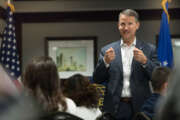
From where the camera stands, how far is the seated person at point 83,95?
2.02 meters

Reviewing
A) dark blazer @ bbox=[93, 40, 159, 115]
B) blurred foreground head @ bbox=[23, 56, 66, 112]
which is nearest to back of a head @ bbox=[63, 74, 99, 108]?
dark blazer @ bbox=[93, 40, 159, 115]

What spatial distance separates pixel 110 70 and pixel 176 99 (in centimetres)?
176

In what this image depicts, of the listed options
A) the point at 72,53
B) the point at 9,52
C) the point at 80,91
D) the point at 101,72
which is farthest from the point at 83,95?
the point at 72,53

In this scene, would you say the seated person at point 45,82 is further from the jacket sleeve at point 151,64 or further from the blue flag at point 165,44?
the blue flag at point 165,44

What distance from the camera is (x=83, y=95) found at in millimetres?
2100

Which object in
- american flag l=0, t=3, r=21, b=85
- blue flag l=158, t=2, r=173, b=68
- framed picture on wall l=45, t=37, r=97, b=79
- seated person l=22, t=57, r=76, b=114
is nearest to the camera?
seated person l=22, t=57, r=76, b=114

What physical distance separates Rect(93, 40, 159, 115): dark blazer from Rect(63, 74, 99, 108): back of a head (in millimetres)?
174

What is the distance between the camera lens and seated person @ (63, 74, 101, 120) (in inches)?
79.7

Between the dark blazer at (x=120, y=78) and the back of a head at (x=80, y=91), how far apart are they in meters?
0.17

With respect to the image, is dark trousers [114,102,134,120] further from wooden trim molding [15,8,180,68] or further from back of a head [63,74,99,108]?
wooden trim molding [15,8,180,68]

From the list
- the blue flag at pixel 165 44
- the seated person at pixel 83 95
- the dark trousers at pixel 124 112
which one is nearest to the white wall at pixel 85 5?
the blue flag at pixel 165 44

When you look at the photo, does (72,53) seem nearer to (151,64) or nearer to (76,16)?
(76,16)

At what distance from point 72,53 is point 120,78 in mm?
4284

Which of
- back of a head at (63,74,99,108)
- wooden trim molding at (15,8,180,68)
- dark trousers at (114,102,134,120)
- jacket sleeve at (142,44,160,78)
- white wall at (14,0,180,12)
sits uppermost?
white wall at (14,0,180,12)
